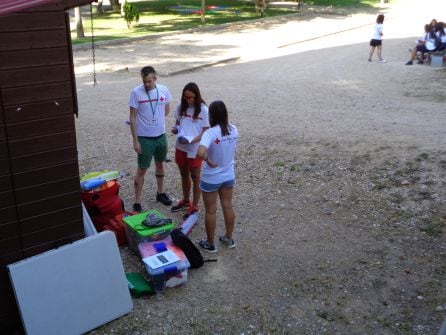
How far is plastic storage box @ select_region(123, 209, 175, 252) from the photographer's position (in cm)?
524

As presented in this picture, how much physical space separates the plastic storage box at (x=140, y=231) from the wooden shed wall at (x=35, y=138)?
1.03m

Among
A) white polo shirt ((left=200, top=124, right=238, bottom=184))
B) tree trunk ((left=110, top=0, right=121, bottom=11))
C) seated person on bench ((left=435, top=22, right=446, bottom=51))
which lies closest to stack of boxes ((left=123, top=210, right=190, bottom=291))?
white polo shirt ((left=200, top=124, right=238, bottom=184))

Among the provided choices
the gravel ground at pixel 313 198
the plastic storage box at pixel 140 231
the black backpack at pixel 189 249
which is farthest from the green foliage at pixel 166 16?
the black backpack at pixel 189 249

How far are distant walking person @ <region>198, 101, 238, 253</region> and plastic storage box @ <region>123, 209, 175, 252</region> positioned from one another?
46 centimetres

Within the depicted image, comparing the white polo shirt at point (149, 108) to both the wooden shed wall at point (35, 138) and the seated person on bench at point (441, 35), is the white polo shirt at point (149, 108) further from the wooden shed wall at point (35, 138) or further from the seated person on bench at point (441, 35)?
the seated person on bench at point (441, 35)

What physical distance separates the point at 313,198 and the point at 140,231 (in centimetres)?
259

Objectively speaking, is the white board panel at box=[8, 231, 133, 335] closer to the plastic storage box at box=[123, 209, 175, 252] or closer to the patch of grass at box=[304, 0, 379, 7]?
the plastic storage box at box=[123, 209, 175, 252]

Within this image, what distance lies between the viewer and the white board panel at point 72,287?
3951mm

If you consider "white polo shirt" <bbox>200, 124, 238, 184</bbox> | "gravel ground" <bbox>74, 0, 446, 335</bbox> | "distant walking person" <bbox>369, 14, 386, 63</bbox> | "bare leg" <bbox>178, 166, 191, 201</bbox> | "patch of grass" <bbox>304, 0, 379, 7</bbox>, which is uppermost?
"patch of grass" <bbox>304, 0, 379, 7</bbox>

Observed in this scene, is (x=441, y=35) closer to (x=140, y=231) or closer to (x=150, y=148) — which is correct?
(x=150, y=148)

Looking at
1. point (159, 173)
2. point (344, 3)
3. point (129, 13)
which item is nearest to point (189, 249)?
point (159, 173)

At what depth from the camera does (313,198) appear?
6.83 m

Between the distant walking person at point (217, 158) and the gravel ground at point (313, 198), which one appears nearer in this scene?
the gravel ground at point (313, 198)

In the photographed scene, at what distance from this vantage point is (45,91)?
397cm
